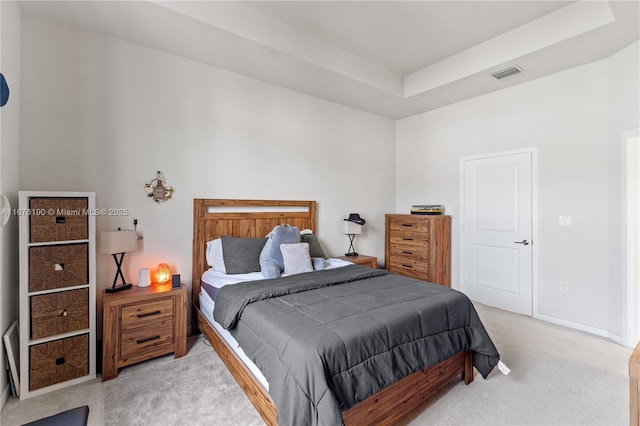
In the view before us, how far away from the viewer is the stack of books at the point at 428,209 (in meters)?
4.32

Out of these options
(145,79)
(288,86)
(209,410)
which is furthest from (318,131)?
(209,410)

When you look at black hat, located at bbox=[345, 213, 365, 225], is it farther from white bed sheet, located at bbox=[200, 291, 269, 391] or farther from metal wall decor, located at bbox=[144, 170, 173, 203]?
metal wall decor, located at bbox=[144, 170, 173, 203]

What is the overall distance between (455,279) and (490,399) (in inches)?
97.9

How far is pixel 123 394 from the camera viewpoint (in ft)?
6.86

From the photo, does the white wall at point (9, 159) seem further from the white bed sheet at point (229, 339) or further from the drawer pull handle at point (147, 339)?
the white bed sheet at point (229, 339)

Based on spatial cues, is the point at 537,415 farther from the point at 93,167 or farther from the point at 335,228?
the point at 93,167

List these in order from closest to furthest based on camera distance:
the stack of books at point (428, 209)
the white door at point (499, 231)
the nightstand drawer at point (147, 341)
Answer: the nightstand drawer at point (147, 341) → the white door at point (499, 231) → the stack of books at point (428, 209)

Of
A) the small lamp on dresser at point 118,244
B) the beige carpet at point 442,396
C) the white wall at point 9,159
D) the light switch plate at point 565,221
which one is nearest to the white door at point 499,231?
the light switch plate at point 565,221

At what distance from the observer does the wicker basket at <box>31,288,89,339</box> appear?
2.06 m

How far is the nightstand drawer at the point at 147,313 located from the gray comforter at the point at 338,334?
52cm

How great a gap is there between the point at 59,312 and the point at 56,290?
158 millimetres

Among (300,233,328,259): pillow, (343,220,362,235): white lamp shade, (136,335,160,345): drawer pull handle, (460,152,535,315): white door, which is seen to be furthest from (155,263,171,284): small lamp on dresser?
(460,152,535,315): white door

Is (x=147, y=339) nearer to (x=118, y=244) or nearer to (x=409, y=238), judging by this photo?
(x=118, y=244)

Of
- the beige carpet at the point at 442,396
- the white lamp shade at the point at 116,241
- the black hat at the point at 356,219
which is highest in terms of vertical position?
the black hat at the point at 356,219
